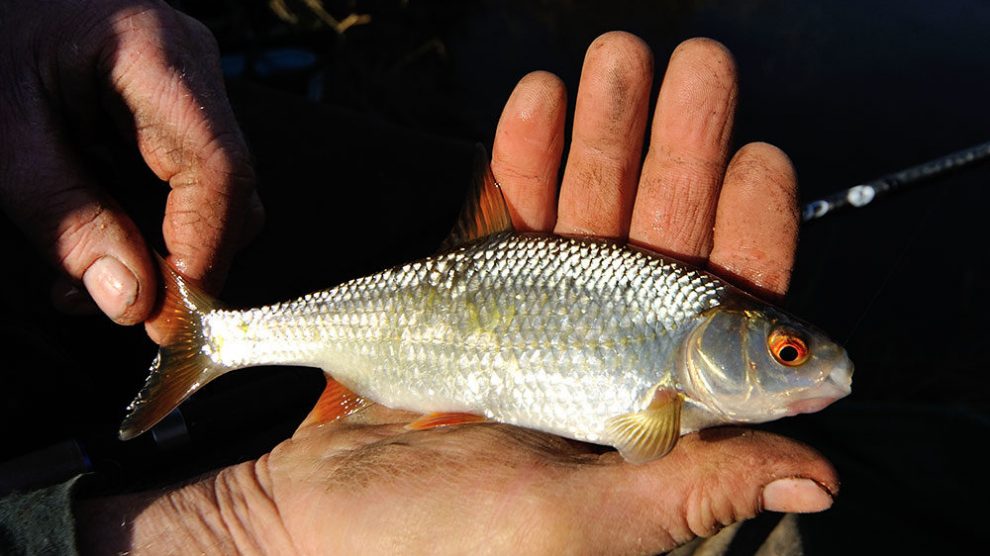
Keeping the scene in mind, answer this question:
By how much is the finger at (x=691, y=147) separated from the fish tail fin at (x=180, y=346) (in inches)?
70.9

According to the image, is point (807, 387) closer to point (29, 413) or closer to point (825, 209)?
point (825, 209)

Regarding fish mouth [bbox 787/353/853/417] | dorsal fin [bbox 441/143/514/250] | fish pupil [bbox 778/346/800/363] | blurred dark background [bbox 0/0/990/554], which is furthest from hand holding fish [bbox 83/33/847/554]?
blurred dark background [bbox 0/0/990/554]

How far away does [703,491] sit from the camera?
198 centimetres

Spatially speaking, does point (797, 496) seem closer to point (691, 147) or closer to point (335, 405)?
point (691, 147)

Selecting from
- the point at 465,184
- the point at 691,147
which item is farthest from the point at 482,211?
the point at 465,184

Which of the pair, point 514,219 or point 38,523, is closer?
point 38,523

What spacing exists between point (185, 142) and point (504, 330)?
1357 millimetres

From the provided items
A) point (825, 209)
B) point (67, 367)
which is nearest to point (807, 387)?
point (825, 209)

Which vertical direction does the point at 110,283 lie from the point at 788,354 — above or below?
below

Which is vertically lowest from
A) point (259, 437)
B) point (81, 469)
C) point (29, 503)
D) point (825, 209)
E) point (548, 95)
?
point (259, 437)

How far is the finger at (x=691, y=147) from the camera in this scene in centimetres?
283

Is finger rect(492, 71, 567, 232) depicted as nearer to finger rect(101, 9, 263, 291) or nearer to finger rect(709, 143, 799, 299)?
finger rect(709, 143, 799, 299)

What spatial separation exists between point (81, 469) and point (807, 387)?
256cm

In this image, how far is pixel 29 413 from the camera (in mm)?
3078
